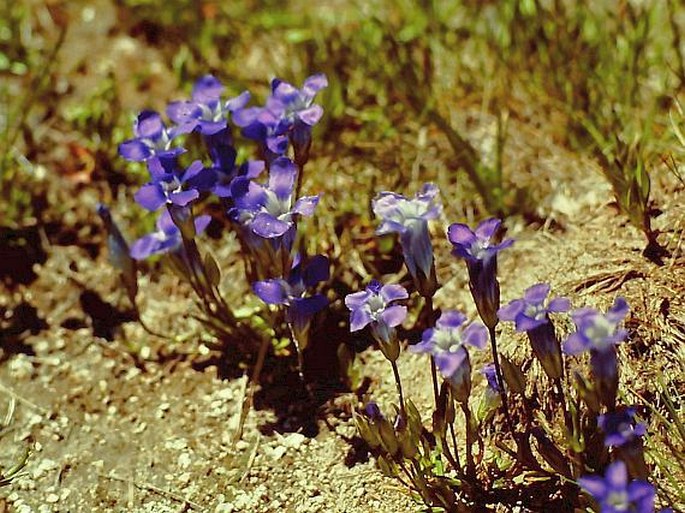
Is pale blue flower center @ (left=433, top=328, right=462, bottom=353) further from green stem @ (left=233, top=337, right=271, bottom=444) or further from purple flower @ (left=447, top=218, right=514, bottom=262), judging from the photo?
green stem @ (left=233, top=337, right=271, bottom=444)

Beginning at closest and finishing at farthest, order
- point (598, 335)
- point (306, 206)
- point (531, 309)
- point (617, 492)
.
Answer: point (617, 492) → point (598, 335) → point (531, 309) → point (306, 206)

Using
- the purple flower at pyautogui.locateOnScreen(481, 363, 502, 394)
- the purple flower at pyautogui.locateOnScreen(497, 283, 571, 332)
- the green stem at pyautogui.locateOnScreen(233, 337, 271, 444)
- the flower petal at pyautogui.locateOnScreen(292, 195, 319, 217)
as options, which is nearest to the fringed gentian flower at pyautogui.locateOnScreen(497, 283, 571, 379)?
the purple flower at pyautogui.locateOnScreen(497, 283, 571, 332)

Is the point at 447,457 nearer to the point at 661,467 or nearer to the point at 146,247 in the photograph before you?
the point at 661,467

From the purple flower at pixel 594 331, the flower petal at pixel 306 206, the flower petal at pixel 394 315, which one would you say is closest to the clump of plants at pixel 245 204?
the flower petal at pixel 306 206

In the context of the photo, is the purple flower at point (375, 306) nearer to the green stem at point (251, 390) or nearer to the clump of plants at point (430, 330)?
the clump of plants at point (430, 330)

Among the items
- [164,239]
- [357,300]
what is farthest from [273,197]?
[164,239]

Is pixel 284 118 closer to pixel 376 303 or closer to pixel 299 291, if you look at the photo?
pixel 299 291

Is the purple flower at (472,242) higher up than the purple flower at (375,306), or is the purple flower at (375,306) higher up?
the purple flower at (472,242)
